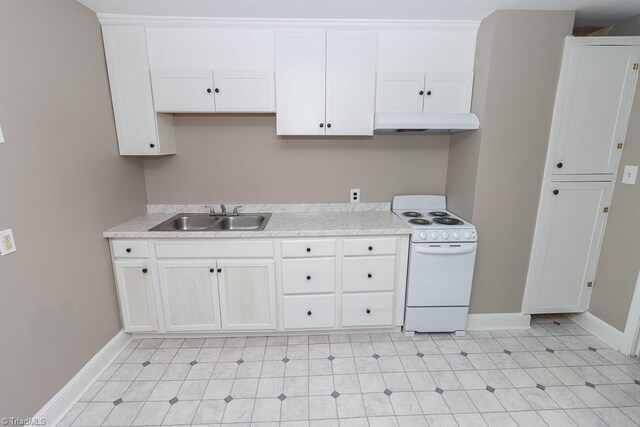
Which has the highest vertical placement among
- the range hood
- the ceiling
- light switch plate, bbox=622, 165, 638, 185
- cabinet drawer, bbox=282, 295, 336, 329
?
the ceiling

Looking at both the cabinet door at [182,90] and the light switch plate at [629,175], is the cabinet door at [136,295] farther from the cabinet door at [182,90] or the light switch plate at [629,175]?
the light switch plate at [629,175]

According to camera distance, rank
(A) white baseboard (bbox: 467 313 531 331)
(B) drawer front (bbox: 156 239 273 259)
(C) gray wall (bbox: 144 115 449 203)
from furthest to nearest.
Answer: (C) gray wall (bbox: 144 115 449 203) < (A) white baseboard (bbox: 467 313 531 331) < (B) drawer front (bbox: 156 239 273 259)

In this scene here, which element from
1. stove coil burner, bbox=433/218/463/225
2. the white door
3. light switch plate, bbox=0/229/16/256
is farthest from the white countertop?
the white door

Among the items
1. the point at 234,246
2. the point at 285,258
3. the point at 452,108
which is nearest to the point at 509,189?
the point at 452,108

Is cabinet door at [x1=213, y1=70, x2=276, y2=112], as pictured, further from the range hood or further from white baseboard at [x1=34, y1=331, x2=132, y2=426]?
white baseboard at [x1=34, y1=331, x2=132, y2=426]

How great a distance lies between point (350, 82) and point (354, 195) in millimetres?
1006

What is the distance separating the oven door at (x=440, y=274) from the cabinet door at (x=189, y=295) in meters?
1.57

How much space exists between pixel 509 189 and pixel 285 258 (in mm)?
1840

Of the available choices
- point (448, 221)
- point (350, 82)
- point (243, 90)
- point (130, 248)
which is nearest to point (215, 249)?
point (130, 248)

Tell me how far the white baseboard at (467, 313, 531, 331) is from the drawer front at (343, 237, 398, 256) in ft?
3.20

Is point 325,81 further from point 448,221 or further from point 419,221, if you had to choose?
point 448,221

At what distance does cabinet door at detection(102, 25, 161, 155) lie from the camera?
228 centimetres

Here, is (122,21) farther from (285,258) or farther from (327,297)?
(327,297)

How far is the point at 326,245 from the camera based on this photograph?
7.91 feet
